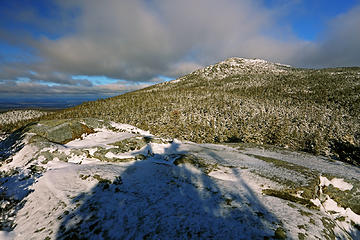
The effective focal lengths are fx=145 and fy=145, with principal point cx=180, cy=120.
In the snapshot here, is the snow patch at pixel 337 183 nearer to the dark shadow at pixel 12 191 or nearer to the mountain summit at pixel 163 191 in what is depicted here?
the mountain summit at pixel 163 191

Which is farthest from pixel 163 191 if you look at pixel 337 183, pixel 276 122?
pixel 276 122

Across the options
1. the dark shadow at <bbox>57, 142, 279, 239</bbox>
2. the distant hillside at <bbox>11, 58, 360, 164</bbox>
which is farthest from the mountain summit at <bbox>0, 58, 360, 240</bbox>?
the distant hillside at <bbox>11, 58, 360, 164</bbox>

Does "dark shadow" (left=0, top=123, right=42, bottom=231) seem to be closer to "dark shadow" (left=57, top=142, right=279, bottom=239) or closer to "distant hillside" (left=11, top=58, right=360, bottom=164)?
"dark shadow" (left=57, top=142, right=279, bottom=239)

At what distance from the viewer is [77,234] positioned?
5176mm

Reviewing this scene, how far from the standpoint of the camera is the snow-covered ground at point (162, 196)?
18.0 feet

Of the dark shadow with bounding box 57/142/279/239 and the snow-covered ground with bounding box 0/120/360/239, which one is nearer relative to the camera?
the dark shadow with bounding box 57/142/279/239

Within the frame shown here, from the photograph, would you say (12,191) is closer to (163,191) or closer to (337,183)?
(163,191)

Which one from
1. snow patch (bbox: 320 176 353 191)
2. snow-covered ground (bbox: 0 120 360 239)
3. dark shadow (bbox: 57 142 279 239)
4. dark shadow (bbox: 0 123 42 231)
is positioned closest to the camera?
dark shadow (bbox: 57 142 279 239)

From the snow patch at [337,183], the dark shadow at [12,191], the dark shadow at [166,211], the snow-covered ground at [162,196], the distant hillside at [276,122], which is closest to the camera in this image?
the dark shadow at [166,211]

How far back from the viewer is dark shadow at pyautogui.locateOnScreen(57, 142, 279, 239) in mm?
5258

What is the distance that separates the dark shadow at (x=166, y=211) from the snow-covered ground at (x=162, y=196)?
0.13ft

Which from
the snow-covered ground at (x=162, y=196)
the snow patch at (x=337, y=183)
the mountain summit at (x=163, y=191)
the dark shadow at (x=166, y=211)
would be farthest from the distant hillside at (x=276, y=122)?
the dark shadow at (x=166, y=211)

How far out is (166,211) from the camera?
20.9 ft

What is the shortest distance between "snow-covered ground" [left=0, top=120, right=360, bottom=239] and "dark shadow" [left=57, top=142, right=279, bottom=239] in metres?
0.04
